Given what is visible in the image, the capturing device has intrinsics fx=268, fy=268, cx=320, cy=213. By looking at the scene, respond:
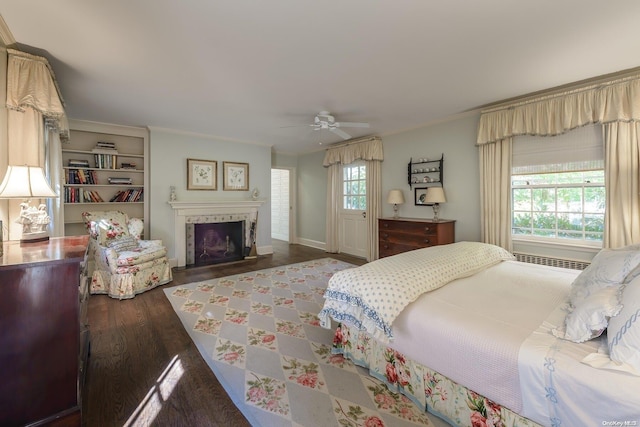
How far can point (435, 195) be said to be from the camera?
13.2ft

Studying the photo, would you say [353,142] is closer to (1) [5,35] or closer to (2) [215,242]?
(2) [215,242]

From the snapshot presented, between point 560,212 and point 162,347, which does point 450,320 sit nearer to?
point 162,347

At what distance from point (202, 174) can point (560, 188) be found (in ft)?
18.0

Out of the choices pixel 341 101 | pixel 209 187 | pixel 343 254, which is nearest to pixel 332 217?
pixel 343 254

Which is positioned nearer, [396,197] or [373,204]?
[396,197]

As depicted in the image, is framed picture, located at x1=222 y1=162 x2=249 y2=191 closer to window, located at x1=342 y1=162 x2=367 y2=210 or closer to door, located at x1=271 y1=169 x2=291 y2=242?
door, located at x1=271 y1=169 x2=291 y2=242

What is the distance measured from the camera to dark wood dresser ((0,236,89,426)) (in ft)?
4.15

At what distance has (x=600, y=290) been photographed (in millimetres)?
1327

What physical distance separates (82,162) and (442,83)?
5224 mm

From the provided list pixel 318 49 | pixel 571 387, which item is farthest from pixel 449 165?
pixel 571 387

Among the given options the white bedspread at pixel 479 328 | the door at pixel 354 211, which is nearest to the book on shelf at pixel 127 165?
the door at pixel 354 211

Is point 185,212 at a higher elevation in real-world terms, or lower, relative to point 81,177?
lower

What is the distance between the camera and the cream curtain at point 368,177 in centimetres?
512

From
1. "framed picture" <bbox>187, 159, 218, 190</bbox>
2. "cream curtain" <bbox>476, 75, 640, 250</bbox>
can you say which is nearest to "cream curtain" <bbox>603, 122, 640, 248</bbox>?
"cream curtain" <bbox>476, 75, 640, 250</bbox>
